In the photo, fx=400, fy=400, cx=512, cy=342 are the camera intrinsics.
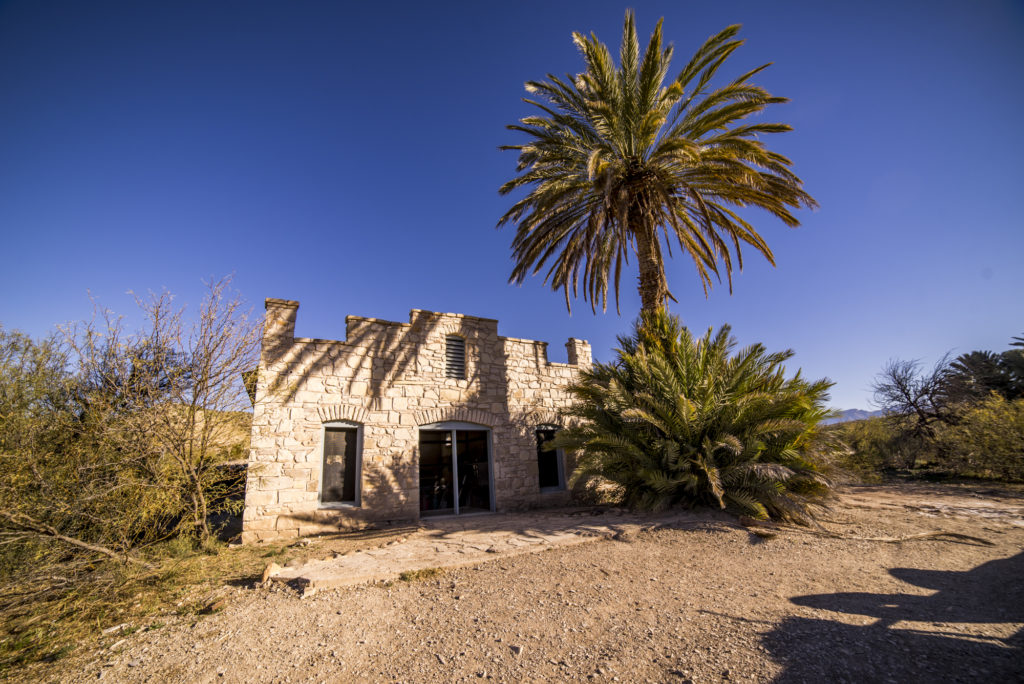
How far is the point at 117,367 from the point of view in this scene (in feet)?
16.9

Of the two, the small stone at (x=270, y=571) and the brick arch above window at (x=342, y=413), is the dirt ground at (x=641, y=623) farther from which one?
the brick arch above window at (x=342, y=413)

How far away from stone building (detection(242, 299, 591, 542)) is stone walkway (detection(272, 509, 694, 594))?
1.56 meters

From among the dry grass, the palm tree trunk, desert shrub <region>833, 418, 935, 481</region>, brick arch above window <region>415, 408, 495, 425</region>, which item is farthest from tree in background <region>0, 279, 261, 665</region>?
desert shrub <region>833, 418, 935, 481</region>

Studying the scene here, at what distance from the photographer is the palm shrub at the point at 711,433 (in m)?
6.03

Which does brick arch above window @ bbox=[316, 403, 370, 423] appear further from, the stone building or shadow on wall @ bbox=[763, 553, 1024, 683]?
shadow on wall @ bbox=[763, 553, 1024, 683]

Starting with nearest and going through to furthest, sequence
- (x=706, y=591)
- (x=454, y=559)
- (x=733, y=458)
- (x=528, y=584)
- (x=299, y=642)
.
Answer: (x=299, y=642)
(x=706, y=591)
(x=528, y=584)
(x=454, y=559)
(x=733, y=458)

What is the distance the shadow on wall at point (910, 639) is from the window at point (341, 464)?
706cm

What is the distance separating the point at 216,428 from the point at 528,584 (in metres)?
5.17

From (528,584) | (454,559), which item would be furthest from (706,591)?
(454,559)

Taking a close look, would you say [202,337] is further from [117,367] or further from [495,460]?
[495,460]

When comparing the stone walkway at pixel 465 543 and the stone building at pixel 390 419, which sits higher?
the stone building at pixel 390 419

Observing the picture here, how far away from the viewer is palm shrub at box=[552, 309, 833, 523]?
19.8 ft

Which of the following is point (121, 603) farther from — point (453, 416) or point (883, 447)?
point (883, 447)

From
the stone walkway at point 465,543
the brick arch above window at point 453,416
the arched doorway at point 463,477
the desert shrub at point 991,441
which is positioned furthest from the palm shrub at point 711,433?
the desert shrub at point 991,441
